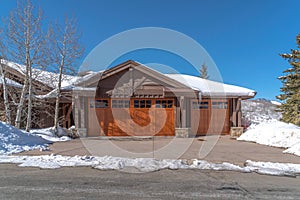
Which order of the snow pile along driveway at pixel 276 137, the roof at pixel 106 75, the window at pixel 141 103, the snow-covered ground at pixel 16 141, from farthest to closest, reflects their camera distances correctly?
the window at pixel 141 103 → the roof at pixel 106 75 → the snow pile along driveway at pixel 276 137 → the snow-covered ground at pixel 16 141

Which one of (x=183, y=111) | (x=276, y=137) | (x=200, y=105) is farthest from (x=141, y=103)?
(x=276, y=137)

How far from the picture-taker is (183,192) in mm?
3301

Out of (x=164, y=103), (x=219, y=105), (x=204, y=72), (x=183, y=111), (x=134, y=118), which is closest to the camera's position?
(x=183, y=111)

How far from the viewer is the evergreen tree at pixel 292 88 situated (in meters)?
16.5

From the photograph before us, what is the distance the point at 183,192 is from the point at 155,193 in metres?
0.54

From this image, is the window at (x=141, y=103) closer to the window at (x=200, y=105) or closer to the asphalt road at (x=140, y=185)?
the window at (x=200, y=105)

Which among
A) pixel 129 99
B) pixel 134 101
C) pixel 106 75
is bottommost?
pixel 134 101

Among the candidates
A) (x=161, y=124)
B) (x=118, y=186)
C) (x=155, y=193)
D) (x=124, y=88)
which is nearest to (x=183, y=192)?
(x=155, y=193)

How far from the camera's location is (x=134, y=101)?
1079cm

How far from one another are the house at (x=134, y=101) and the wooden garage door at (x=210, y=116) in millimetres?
589

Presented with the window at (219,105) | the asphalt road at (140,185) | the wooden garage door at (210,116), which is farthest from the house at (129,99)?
the asphalt road at (140,185)

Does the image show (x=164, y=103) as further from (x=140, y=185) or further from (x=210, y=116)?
(x=140, y=185)

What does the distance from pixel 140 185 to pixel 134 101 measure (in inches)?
293

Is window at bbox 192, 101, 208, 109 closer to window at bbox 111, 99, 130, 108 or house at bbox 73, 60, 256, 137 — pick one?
house at bbox 73, 60, 256, 137
